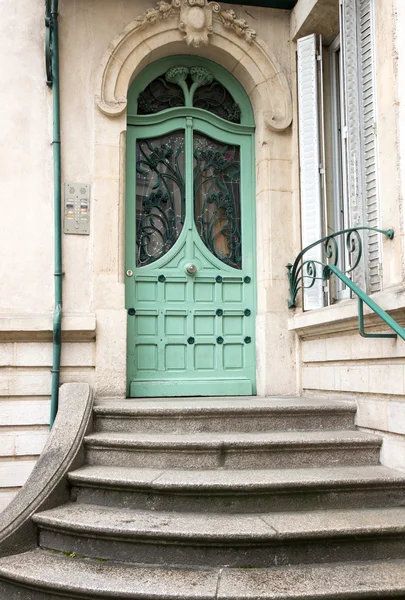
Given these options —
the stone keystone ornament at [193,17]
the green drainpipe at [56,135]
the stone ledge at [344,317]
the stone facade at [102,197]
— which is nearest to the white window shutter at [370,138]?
the stone ledge at [344,317]

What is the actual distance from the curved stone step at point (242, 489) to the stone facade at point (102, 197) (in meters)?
0.97

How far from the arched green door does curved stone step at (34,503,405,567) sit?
2117 millimetres

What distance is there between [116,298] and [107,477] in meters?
1.91

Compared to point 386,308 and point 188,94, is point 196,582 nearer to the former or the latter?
point 386,308

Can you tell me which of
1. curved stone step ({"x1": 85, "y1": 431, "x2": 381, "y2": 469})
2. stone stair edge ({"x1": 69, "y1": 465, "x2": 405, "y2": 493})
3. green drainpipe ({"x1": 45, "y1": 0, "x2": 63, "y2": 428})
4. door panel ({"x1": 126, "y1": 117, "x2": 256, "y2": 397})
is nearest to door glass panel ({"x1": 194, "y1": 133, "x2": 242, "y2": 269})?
door panel ({"x1": 126, "y1": 117, "x2": 256, "y2": 397})

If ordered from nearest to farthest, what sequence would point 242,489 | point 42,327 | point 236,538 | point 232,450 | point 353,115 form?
point 236,538
point 242,489
point 232,450
point 353,115
point 42,327

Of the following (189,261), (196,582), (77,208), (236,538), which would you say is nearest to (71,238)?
(77,208)

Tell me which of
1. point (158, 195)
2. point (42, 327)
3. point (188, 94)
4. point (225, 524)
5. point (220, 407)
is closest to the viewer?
point (225, 524)

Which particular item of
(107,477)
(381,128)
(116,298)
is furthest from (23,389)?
(381,128)

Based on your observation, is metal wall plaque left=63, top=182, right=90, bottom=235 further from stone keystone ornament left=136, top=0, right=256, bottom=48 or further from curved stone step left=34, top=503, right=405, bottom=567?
curved stone step left=34, top=503, right=405, bottom=567

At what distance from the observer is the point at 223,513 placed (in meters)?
3.86

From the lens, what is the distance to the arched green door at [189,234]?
19.4 ft

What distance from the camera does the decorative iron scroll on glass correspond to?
613 cm

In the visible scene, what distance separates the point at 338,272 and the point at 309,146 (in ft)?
5.64
